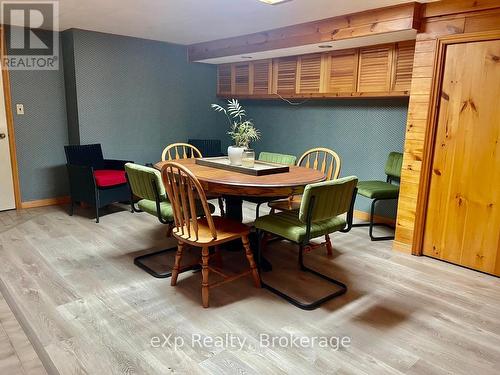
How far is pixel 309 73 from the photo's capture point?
14.2 feet

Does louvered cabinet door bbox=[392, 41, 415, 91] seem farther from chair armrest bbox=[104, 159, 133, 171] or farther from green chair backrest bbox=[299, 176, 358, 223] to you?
chair armrest bbox=[104, 159, 133, 171]

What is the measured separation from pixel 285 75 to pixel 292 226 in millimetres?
2737

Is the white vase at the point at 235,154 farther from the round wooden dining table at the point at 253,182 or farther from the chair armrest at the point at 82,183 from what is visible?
the chair armrest at the point at 82,183

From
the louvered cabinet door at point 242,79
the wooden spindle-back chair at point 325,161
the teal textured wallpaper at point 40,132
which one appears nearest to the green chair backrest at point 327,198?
the wooden spindle-back chair at point 325,161

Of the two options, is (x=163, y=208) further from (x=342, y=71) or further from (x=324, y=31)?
(x=342, y=71)

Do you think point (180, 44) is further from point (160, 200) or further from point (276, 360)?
point (276, 360)

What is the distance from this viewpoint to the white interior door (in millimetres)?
4121

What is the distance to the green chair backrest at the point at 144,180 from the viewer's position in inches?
97.8

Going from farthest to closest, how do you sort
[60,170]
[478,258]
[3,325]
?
[60,170]
[478,258]
[3,325]

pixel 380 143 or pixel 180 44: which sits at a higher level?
pixel 180 44

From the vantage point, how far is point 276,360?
1865 millimetres

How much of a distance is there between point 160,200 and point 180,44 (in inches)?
125

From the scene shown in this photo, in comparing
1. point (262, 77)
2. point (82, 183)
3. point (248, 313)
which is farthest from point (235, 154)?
point (262, 77)

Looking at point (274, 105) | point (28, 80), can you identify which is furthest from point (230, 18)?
point (28, 80)
